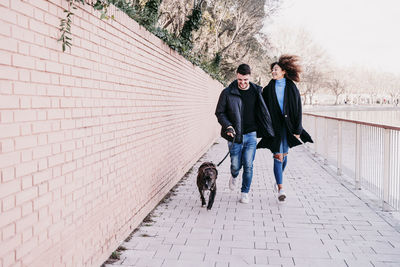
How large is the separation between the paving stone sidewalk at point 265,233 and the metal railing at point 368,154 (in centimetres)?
34

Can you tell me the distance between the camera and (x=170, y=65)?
7.34 m

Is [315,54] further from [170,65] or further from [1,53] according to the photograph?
[1,53]

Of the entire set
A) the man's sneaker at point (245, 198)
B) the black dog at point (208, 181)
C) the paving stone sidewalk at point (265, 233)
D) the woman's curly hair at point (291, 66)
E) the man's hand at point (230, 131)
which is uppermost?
the woman's curly hair at point (291, 66)

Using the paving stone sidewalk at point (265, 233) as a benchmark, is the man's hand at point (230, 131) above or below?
above

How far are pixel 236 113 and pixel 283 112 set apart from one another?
0.83m

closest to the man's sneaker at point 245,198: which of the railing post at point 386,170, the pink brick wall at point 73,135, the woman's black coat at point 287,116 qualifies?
the woman's black coat at point 287,116

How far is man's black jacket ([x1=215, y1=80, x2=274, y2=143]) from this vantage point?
6156mm

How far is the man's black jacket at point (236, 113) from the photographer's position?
242 inches

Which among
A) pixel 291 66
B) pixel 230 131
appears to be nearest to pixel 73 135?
pixel 230 131

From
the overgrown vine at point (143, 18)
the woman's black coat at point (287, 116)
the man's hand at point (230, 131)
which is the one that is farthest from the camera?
the woman's black coat at point (287, 116)

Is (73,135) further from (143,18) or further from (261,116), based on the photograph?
(261,116)

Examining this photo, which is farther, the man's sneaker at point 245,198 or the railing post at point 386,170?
the man's sneaker at point 245,198

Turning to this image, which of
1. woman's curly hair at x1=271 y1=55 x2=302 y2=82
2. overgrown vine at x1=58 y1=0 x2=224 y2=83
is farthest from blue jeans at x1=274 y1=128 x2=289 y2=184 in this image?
overgrown vine at x1=58 y1=0 x2=224 y2=83

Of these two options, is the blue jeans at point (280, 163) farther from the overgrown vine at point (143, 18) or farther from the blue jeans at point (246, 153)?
the overgrown vine at point (143, 18)
